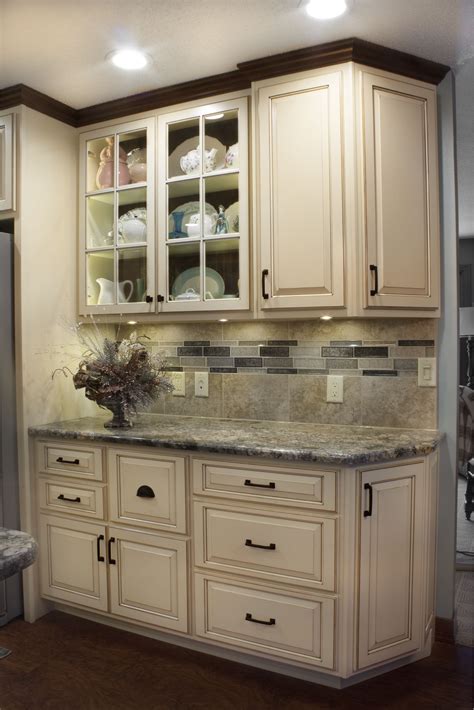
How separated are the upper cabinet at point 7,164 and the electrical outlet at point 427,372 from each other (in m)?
1.99

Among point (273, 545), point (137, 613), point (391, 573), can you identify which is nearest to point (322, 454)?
point (273, 545)

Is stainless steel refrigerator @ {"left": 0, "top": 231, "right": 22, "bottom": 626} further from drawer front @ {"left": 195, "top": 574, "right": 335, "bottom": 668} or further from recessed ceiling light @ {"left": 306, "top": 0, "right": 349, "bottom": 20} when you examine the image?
recessed ceiling light @ {"left": 306, "top": 0, "right": 349, "bottom": 20}


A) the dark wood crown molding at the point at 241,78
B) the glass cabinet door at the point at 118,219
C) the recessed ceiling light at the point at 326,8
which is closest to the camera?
the recessed ceiling light at the point at 326,8

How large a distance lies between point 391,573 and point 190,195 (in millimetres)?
1830

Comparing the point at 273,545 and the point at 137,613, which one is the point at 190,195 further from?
the point at 137,613

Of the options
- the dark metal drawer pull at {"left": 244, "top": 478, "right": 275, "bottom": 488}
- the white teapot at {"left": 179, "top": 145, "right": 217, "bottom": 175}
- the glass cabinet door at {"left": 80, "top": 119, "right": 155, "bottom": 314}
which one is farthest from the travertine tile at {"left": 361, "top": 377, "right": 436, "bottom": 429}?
the white teapot at {"left": 179, "top": 145, "right": 217, "bottom": 175}

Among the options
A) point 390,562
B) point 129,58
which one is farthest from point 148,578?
point 129,58

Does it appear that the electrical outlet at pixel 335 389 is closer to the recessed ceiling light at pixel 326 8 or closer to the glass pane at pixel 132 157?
the glass pane at pixel 132 157

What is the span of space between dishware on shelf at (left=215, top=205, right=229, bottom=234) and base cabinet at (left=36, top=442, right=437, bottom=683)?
1010mm

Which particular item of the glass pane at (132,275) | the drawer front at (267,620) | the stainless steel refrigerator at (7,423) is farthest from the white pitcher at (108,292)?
the drawer front at (267,620)

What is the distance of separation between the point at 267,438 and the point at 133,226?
1244 mm

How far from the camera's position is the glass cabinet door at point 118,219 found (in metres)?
2.60

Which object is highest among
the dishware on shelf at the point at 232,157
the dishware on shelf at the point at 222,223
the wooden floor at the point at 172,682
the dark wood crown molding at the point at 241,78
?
the dark wood crown molding at the point at 241,78

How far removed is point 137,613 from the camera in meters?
2.31
